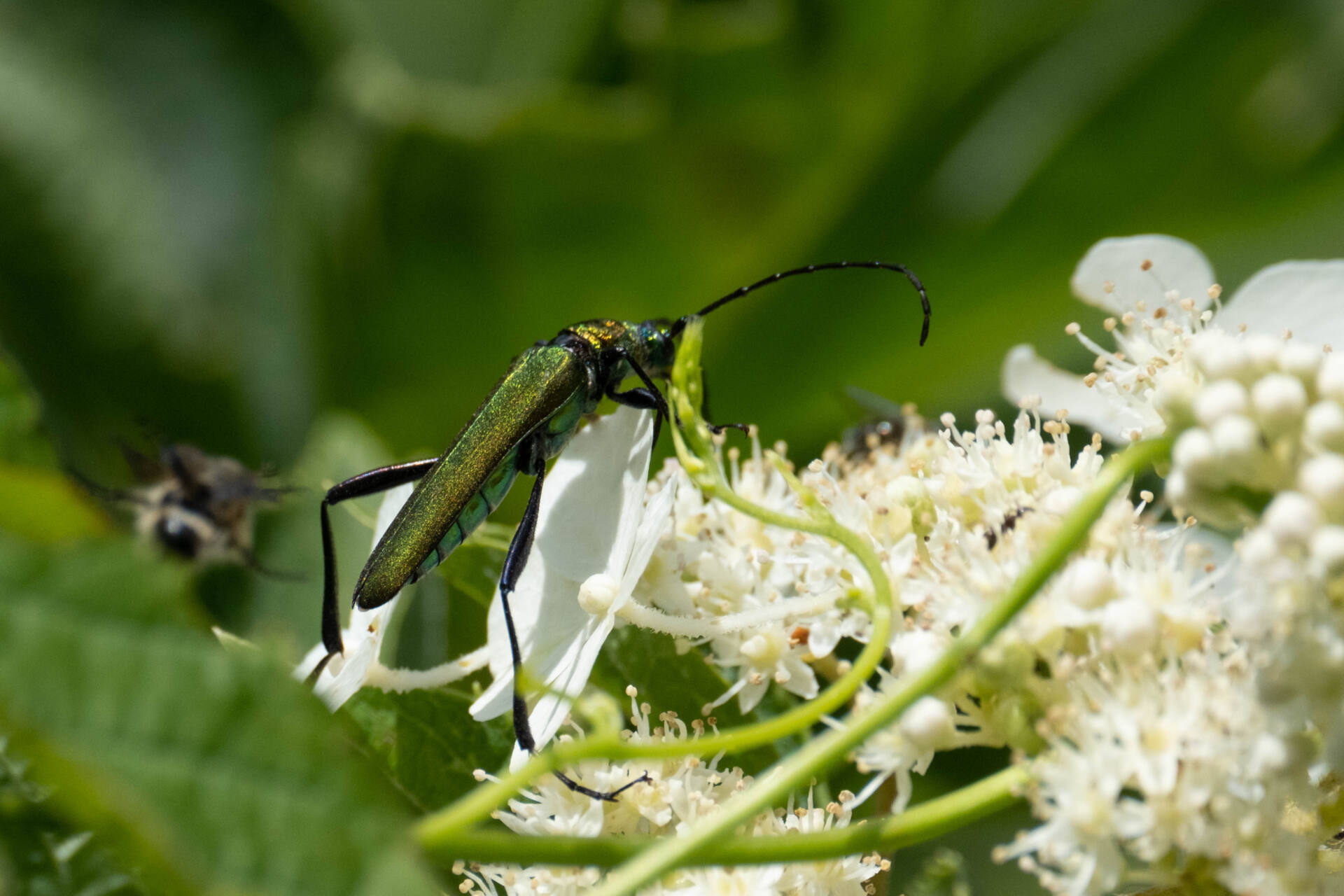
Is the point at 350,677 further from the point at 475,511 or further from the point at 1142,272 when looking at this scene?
the point at 1142,272

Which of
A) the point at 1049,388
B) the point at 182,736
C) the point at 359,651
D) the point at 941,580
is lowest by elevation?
the point at 182,736

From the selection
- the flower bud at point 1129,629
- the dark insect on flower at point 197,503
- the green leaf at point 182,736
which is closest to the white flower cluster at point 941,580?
the flower bud at point 1129,629

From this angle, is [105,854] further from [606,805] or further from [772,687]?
[772,687]

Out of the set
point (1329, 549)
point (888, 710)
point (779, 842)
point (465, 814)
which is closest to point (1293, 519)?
point (1329, 549)

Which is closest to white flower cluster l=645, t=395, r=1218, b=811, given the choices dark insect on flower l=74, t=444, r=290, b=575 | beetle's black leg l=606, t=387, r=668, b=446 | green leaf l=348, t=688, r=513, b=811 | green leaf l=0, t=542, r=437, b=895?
beetle's black leg l=606, t=387, r=668, b=446

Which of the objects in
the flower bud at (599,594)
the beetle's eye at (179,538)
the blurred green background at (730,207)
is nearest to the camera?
the flower bud at (599,594)

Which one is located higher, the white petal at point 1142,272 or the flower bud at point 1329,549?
the white petal at point 1142,272

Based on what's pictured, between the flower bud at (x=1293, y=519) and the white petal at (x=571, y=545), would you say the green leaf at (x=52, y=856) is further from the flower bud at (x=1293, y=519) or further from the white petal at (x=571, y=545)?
the flower bud at (x=1293, y=519)

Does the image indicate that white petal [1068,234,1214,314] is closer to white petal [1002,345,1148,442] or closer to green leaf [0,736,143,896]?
white petal [1002,345,1148,442]
